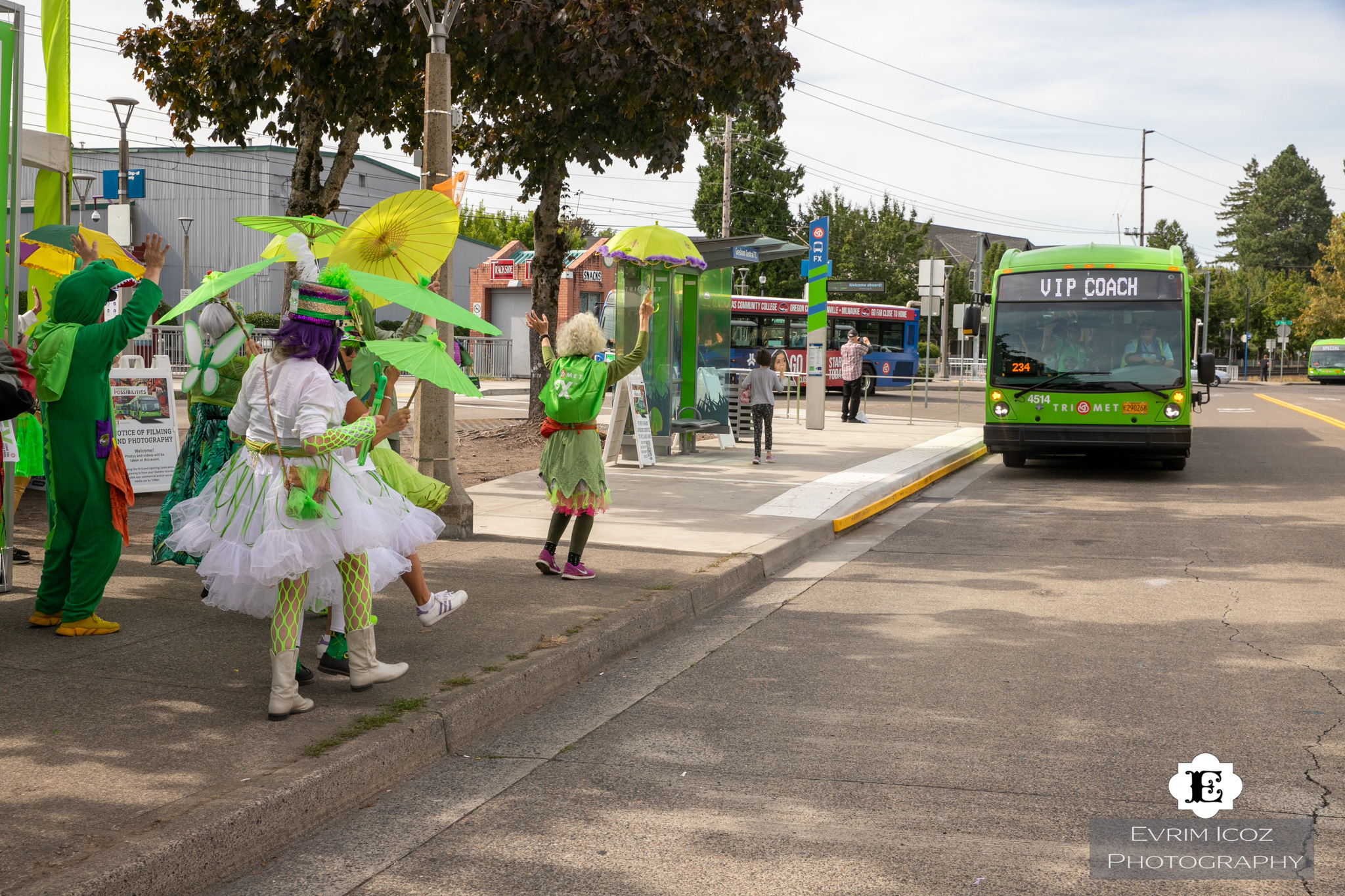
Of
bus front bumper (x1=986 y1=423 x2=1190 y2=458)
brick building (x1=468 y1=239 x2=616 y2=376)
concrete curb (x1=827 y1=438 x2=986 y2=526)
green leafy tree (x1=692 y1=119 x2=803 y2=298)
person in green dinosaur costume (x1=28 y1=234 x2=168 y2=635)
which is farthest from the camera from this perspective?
green leafy tree (x1=692 y1=119 x2=803 y2=298)

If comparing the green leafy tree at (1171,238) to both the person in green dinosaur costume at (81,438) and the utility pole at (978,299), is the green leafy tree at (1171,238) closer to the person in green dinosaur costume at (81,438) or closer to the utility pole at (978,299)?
the utility pole at (978,299)

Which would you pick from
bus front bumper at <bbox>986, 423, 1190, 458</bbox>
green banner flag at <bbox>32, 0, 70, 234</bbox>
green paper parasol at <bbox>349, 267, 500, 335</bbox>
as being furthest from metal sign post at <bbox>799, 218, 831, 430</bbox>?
green paper parasol at <bbox>349, 267, 500, 335</bbox>

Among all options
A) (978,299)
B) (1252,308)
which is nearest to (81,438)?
(978,299)

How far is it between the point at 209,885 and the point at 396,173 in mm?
52899

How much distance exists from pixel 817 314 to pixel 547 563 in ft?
44.4

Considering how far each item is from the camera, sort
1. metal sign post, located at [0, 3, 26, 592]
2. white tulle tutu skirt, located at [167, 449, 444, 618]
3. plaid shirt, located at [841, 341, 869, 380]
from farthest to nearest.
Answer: plaid shirt, located at [841, 341, 869, 380] → metal sign post, located at [0, 3, 26, 592] → white tulle tutu skirt, located at [167, 449, 444, 618]

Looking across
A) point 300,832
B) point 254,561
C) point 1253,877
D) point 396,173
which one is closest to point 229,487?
point 254,561

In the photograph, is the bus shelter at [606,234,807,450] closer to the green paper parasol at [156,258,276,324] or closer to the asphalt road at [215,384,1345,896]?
the asphalt road at [215,384,1345,896]

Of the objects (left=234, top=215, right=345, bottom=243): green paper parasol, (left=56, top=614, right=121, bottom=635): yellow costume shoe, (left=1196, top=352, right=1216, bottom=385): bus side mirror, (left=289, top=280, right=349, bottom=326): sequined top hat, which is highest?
(left=234, top=215, right=345, bottom=243): green paper parasol

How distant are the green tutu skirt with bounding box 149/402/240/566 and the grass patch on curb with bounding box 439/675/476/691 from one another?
2.08 m

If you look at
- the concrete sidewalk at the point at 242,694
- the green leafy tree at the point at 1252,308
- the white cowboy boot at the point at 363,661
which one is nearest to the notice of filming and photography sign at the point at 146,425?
the concrete sidewalk at the point at 242,694

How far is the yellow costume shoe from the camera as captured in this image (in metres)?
5.71

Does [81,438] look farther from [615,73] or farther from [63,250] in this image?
[615,73]

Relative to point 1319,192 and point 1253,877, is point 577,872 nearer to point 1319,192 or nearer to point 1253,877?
point 1253,877
